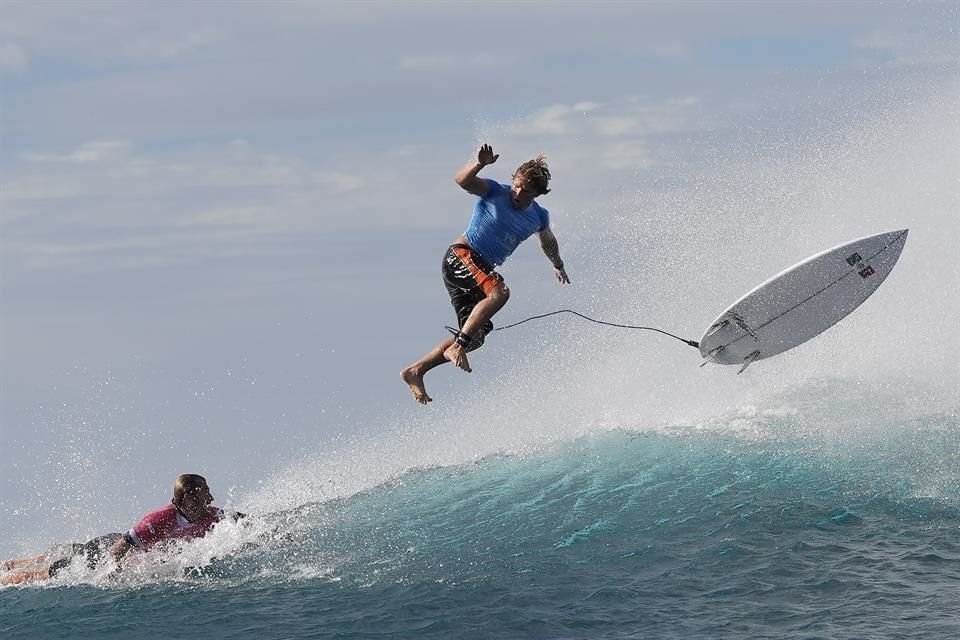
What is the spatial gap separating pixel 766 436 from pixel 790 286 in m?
3.57

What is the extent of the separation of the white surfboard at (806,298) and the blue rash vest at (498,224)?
9.75ft

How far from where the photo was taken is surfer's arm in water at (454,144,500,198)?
870 centimetres

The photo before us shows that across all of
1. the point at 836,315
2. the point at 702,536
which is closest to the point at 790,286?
the point at 836,315

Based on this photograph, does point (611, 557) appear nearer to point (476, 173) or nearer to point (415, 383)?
point (415, 383)

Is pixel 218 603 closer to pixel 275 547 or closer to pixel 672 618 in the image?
pixel 275 547

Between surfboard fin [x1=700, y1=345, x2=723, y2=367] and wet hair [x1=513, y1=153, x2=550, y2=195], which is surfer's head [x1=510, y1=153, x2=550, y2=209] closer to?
wet hair [x1=513, y1=153, x2=550, y2=195]

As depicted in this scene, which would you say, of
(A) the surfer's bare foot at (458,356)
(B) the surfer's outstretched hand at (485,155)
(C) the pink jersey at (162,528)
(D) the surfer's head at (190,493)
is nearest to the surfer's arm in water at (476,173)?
(B) the surfer's outstretched hand at (485,155)

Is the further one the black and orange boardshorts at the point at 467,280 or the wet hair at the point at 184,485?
the wet hair at the point at 184,485

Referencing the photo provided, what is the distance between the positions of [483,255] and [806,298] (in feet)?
13.6

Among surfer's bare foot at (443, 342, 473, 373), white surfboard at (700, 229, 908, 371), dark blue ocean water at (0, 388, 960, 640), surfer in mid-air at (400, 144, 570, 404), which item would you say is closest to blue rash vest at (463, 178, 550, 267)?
surfer in mid-air at (400, 144, 570, 404)

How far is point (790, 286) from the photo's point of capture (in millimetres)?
11430

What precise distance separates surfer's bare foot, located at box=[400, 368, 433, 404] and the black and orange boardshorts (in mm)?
588

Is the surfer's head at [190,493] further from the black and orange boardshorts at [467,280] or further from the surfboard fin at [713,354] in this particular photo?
the surfboard fin at [713,354]

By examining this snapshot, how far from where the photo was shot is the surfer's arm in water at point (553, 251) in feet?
33.2
